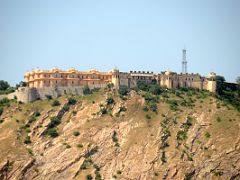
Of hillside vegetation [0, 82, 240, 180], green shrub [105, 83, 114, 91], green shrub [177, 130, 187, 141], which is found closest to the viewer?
hillside vegetation [0, 82, 240, 180]

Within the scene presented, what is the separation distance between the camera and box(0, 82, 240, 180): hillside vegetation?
118812 millimetres

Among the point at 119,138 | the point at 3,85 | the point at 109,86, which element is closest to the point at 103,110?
the point at 119,138

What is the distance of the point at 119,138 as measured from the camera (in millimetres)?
124438

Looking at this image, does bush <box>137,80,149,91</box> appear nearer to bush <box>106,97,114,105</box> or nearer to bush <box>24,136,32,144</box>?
bush <box>106,97,114,105</box>

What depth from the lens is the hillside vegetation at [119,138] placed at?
11881 centimetres

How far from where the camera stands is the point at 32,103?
129750 millimetres

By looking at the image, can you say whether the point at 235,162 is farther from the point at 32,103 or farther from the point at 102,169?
the point at 32,103

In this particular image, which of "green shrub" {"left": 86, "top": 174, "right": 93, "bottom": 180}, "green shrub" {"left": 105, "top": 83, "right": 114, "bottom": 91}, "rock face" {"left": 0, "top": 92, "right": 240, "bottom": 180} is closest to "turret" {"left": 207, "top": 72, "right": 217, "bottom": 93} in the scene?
"rock face" {"left": 0, "top": 92, "right": 240, "bottom": 180}

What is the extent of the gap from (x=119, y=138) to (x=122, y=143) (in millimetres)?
1337

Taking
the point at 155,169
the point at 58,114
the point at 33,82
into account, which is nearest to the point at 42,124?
the point at 58,114

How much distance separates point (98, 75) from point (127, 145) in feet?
61.6

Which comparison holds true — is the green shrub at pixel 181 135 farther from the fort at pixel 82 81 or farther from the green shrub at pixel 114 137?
the fort at pixel 82 81

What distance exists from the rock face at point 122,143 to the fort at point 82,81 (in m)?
2.59

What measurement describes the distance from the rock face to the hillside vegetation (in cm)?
15
